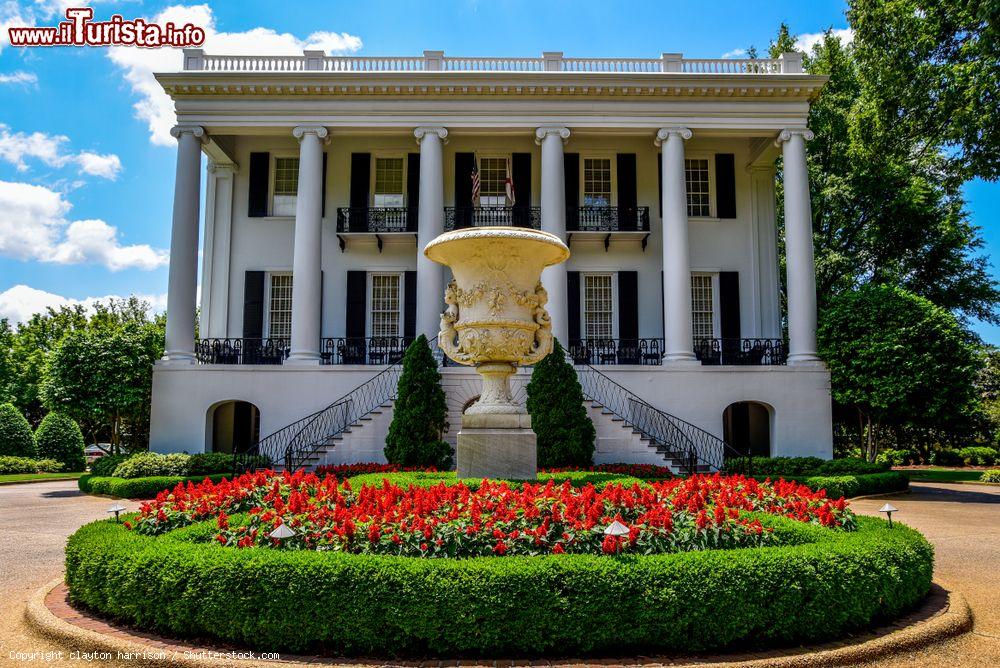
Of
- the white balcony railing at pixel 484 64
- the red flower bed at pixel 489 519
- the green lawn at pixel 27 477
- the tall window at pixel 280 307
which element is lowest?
the green lawn at pixel 27 477

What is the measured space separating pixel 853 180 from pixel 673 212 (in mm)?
10775

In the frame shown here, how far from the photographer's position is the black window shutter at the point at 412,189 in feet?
74.3

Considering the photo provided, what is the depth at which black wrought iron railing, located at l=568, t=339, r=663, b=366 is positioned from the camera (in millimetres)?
21766

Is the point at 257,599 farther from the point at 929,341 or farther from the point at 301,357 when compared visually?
the point at 929,341

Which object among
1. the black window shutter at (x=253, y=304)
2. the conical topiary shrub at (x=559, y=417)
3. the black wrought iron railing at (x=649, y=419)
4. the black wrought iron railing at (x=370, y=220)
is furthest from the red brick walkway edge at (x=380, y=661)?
the black wrought iron railing at (x=370, y=220)

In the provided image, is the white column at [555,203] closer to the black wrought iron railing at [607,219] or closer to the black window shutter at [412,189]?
the black wrought iron railing at [607,219]

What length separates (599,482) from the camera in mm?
11781

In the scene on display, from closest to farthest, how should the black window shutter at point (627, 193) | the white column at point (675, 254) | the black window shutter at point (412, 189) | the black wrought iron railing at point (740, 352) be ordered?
the white column at point (675, 254)
the black wrought iron railing at point (740, 352)
the black window shutter at point (412, 189)
the black window shutter at point (627, 193)

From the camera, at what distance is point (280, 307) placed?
23016 mm

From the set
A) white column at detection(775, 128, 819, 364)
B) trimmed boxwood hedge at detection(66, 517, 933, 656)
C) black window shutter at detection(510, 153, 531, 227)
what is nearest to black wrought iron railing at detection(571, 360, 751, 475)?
white column at detection(775, 128, 819, 364)

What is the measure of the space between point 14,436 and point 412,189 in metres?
17.6

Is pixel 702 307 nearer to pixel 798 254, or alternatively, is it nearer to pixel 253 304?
pixel 798 254

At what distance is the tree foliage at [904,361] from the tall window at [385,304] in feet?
43.9

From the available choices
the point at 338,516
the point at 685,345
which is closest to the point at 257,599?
the point at 338,516
